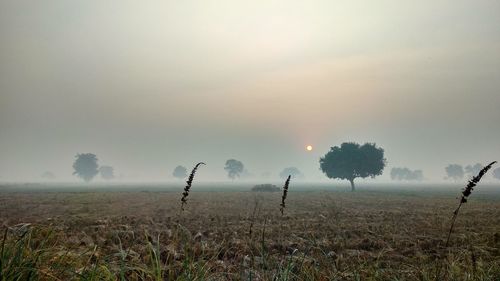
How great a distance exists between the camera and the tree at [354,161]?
328ft

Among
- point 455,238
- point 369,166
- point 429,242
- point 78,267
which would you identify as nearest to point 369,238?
point 429,242

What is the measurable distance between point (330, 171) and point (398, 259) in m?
94.5

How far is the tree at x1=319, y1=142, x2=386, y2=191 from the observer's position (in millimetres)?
100000

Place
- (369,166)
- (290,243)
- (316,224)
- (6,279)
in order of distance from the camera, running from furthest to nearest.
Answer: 1. (369,166)
2. (316,224)
3. (290,243)
4. (6,279)

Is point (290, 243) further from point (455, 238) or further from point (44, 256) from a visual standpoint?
point (44, 256)

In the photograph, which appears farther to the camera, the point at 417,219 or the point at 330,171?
the point at 330,171

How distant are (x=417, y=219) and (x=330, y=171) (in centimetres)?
8070

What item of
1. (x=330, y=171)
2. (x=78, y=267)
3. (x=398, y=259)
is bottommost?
(x=398, y=259)

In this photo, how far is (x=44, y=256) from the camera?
13.7 feet

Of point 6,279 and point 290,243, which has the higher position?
point 6,279

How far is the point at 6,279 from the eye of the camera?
10.4 feet

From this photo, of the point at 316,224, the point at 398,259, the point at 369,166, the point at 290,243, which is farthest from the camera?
the point at 369,166

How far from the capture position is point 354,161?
100125 mm

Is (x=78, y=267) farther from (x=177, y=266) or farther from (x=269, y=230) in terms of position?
(x=269, y=230)
